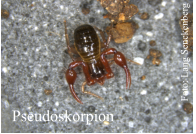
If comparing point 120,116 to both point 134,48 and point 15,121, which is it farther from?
point 15,121

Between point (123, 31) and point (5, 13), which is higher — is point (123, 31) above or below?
below

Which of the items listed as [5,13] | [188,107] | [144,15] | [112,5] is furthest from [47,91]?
[188,107]

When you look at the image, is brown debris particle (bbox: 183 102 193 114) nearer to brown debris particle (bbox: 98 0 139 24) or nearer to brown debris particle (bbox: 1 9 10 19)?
brown debris particle (bbox: 98 0 139 24)

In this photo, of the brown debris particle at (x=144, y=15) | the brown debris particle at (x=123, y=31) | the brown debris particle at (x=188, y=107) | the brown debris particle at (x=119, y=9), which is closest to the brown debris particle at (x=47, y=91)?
the brown debris particle at (x=123, y=31)

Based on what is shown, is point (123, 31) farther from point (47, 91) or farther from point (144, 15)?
point (47, 91)

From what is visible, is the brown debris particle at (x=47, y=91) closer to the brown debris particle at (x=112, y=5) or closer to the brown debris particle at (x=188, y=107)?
the brown debris particle at (x=112, y=5)

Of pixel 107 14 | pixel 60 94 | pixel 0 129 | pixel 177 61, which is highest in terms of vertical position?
pixel 107 14

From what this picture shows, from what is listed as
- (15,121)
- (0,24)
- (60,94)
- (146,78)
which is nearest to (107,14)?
(146,78)

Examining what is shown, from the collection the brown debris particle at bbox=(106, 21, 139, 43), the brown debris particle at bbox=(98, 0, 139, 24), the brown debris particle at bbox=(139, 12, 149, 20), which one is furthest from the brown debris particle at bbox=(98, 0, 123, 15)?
the brown debris particle at bbox=(139, 12, 149, 20)

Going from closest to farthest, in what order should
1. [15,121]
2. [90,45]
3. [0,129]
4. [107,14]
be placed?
[90,45]
[107,14]
[15,121]
[0,129]
